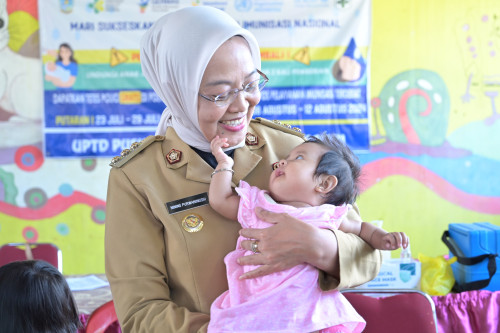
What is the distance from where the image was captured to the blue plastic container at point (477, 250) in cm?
294

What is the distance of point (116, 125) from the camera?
15.9 ft

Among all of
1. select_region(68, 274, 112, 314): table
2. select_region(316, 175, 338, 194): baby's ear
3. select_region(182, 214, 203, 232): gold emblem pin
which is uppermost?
select_region(316, 175, 338, 194): baby's ear

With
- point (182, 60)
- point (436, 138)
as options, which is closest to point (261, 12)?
point (436, 138)

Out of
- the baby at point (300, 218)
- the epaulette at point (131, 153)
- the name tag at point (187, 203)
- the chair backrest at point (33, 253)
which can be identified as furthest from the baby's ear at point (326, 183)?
the chair backrest at point (33, 253)

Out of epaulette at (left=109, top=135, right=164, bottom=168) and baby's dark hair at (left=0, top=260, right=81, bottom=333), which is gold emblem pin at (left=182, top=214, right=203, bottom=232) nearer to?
epaulette at (left=109, top=135, right=164, bottom=168)

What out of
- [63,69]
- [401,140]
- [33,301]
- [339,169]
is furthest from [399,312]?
[63,69]

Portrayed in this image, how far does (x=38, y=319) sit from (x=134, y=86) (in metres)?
3.42

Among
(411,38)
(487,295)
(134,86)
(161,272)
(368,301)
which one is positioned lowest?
(487,295)

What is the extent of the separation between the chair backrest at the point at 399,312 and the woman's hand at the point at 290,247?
2.32ft

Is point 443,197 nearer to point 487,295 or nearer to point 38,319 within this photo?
point 487,295

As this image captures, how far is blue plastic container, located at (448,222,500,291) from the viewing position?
9.66 ft

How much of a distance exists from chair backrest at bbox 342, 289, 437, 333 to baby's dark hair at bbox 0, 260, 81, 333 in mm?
1034

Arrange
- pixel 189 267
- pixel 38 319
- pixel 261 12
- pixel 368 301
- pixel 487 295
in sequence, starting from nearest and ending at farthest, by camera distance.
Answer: pixel 189 267 → pixel 38 319 → pixel 368 301 → pixel 487 295 → pixel 261 12

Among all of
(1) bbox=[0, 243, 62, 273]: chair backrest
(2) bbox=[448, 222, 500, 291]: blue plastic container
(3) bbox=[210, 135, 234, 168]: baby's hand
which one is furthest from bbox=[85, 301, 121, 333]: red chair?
(2) bbox=[448, 222, 500, 291]: blue plastic container
